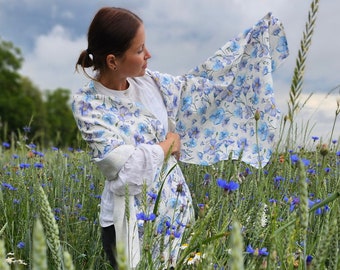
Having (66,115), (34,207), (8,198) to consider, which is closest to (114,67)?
(34,207)

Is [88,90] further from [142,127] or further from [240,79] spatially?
[240,79]

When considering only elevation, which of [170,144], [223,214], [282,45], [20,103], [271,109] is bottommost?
[223,214]

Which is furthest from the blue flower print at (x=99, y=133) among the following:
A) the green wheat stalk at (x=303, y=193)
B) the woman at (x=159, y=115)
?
the green wheat stalk at (x=303, y=193)

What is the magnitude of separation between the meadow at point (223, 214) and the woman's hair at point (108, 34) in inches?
26.6

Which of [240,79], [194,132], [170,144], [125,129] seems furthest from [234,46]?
[125,129]

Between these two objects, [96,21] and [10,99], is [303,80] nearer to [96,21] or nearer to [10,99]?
[96,21]

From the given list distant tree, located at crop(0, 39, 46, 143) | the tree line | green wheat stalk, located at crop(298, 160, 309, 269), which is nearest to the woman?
green wheat stalk, located at crop(298, 160, 309, 269)

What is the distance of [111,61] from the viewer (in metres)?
2.53

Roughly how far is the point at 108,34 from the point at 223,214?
1013 mm

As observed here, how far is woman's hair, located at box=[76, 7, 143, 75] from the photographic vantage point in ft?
8.24

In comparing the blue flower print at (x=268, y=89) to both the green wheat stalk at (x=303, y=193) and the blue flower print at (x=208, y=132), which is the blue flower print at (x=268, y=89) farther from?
the green wheat stalk at (x=303, y=193)

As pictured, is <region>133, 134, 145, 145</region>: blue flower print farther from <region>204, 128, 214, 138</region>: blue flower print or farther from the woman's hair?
<region>204, 128, 214, 138</region>: blue flower print

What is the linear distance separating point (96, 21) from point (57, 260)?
1.82m

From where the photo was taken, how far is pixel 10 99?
3044 centimetres
